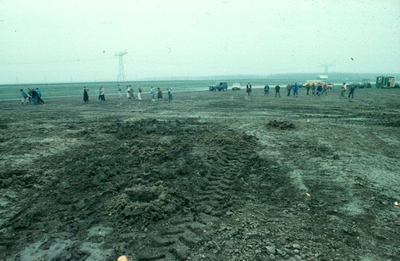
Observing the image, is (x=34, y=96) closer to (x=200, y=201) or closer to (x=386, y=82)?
(x=200, y=201)

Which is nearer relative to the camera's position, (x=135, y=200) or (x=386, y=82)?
(x=135, y=200)

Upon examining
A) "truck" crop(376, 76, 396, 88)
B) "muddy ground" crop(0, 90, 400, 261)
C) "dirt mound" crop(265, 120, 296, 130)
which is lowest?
"muddy ground" crop(0, 90, 400, 261)

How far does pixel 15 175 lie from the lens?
253 inches

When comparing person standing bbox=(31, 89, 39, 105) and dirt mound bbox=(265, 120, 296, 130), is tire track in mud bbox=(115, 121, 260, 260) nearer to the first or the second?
dirt mound bbox=(265, 120, 296, 130)

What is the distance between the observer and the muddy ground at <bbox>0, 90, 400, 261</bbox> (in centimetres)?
385

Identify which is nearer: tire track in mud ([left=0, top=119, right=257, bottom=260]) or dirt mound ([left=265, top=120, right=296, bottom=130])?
tire track in mud ([left=0, top=119, right=257, bottom=260])

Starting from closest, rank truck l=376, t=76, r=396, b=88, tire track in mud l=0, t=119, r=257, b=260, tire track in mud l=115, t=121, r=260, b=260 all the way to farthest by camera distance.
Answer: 1. tire track in mud l=115, t=121, r=260, b=260
2. tire track in mud l=0, t=119, r=257, b=260
3. truck l=376, t=76, r=396, b=88

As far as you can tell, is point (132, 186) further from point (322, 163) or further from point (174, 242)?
point (322, 163)

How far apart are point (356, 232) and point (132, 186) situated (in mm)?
4263

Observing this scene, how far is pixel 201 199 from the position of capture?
5.33 meters

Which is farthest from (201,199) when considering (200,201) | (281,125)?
(281,125)

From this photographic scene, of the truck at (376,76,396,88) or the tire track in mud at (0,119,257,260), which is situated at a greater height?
the truck at (376,76,396,88)

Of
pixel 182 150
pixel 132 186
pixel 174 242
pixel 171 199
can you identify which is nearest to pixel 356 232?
pixel 174 242

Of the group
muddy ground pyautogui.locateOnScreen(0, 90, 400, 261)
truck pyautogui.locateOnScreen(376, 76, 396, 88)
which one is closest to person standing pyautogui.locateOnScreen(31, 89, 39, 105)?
muddy ground pyautogui.locateOnScreen(0, 90, 400, 261)
